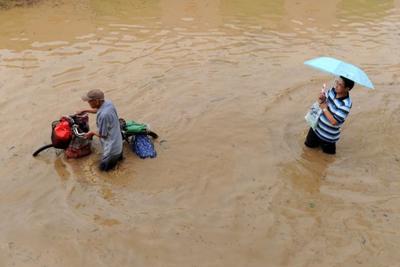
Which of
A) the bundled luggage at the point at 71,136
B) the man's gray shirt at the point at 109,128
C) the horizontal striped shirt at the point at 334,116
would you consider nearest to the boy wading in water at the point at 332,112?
the horizontal striped shirt at the point at 334,116

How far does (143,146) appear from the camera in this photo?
629 cm

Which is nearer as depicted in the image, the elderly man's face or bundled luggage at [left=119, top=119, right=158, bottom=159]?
the elderly man's face

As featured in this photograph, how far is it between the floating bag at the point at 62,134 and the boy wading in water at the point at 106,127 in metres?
0.34

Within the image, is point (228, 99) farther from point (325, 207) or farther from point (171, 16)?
point (171, 16)

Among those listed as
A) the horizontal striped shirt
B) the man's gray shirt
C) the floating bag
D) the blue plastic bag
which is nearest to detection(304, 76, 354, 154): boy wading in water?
the horizontal striped shirt

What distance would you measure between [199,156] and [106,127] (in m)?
1.58

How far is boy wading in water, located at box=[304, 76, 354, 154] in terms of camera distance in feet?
18.5

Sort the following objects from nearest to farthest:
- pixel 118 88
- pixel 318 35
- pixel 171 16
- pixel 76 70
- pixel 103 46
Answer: pixel 118 88, pixel 76 70, pixel 103 46, pixel 318 35, pixel 171 16

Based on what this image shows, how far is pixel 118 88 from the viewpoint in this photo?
27.1 feet

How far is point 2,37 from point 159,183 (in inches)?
283

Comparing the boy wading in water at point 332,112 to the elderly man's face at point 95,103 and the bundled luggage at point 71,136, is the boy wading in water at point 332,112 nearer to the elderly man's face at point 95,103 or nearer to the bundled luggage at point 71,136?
the elderly man's face at point 95,103

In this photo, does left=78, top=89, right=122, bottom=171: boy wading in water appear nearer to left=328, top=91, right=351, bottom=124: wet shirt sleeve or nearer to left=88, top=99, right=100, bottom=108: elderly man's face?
left=88, top=99, right=100, bottom=108: elderly man's face

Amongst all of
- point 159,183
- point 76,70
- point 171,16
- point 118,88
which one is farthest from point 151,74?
point 171,16

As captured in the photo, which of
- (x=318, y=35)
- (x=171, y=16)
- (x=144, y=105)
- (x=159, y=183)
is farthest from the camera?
(x=171, y=16)
